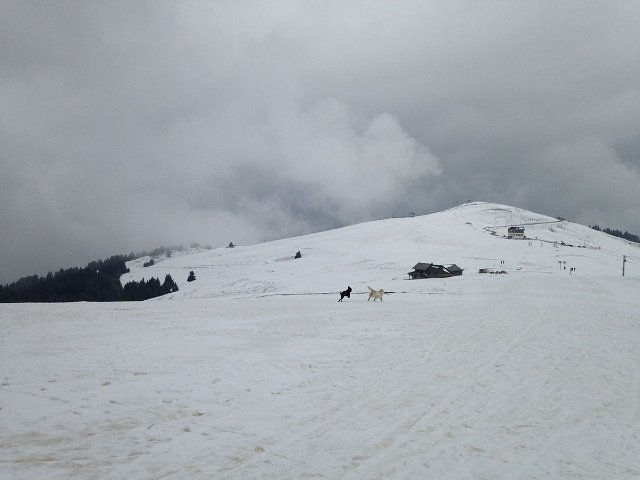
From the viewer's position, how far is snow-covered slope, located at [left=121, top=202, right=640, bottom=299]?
89.1 m

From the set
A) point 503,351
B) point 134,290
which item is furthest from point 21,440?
point 134,290

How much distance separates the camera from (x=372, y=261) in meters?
110

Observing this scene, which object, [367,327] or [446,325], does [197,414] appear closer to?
[367,327]

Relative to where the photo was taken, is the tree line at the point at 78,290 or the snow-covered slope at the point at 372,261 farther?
the tree line at the point at 78,290

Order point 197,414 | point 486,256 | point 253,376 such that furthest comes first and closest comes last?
1. point 486,256
2. point 253,376
3. point 197,414

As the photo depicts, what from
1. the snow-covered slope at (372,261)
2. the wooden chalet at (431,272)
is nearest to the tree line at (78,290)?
the snow-covered slope at (372,261)

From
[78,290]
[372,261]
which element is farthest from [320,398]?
[78,290]

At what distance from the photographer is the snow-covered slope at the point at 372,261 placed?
89062 mm

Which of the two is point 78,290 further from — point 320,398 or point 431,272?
point 320,398

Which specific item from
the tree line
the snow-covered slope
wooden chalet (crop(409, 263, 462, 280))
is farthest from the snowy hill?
the tree line

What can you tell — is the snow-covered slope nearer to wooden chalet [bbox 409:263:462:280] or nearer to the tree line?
wooden chalet [bbox 409:263:462:280]

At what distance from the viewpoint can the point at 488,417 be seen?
28.6ft

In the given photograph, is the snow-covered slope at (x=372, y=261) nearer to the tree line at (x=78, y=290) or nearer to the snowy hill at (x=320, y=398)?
the tree line at (x=78, y=290)

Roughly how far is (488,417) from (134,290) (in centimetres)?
16118
